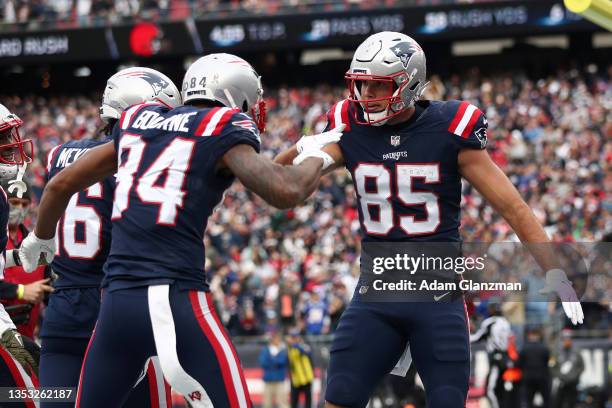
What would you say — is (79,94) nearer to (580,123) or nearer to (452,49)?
(452,49)

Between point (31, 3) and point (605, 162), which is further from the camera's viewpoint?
point (31, 3)

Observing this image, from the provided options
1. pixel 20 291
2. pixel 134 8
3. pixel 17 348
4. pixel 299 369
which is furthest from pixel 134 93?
pixel 134 8

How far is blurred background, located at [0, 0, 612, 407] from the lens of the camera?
1182 centimetres

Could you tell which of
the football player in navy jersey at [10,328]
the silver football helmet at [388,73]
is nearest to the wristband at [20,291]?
the football player in navy jersey at [10,328]

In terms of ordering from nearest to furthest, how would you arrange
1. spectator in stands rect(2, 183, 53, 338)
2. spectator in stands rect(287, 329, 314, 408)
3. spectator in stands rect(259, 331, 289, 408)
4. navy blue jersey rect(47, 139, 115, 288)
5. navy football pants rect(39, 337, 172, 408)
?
1. navy football pants rect(39, 337, 172, 408)
2. navy blue jersey rect(47, 139, 115, 288)
3. spectator in stands rect(2, 183, 53, 338)
4. spectator in stands rect(287, 329, 314, 408)
5. spectator in stands rect(259, 331, 289, 408)

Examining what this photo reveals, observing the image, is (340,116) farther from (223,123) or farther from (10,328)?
(10,328)

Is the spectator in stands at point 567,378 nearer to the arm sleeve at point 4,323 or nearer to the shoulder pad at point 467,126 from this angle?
the shoulder pad at point 467,126

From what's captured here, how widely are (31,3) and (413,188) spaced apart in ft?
74.4

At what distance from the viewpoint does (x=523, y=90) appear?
816 inches

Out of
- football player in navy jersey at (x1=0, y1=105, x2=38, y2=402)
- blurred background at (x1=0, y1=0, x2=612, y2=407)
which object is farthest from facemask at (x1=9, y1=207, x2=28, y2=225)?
blurred background at (x1=0, y1=0, x2=612, y2=407)

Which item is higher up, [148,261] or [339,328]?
[148,261]

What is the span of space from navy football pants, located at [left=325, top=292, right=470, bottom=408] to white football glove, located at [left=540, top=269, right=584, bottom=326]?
0.42 m

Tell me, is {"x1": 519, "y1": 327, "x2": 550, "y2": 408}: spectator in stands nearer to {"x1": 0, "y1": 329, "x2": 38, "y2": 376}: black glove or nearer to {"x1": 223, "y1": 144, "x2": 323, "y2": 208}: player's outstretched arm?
{"x1": 0, "y1": 329, "x2": 38, "y2": 376}: black glove

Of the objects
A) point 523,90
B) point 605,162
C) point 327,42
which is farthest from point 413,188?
point 327,42
